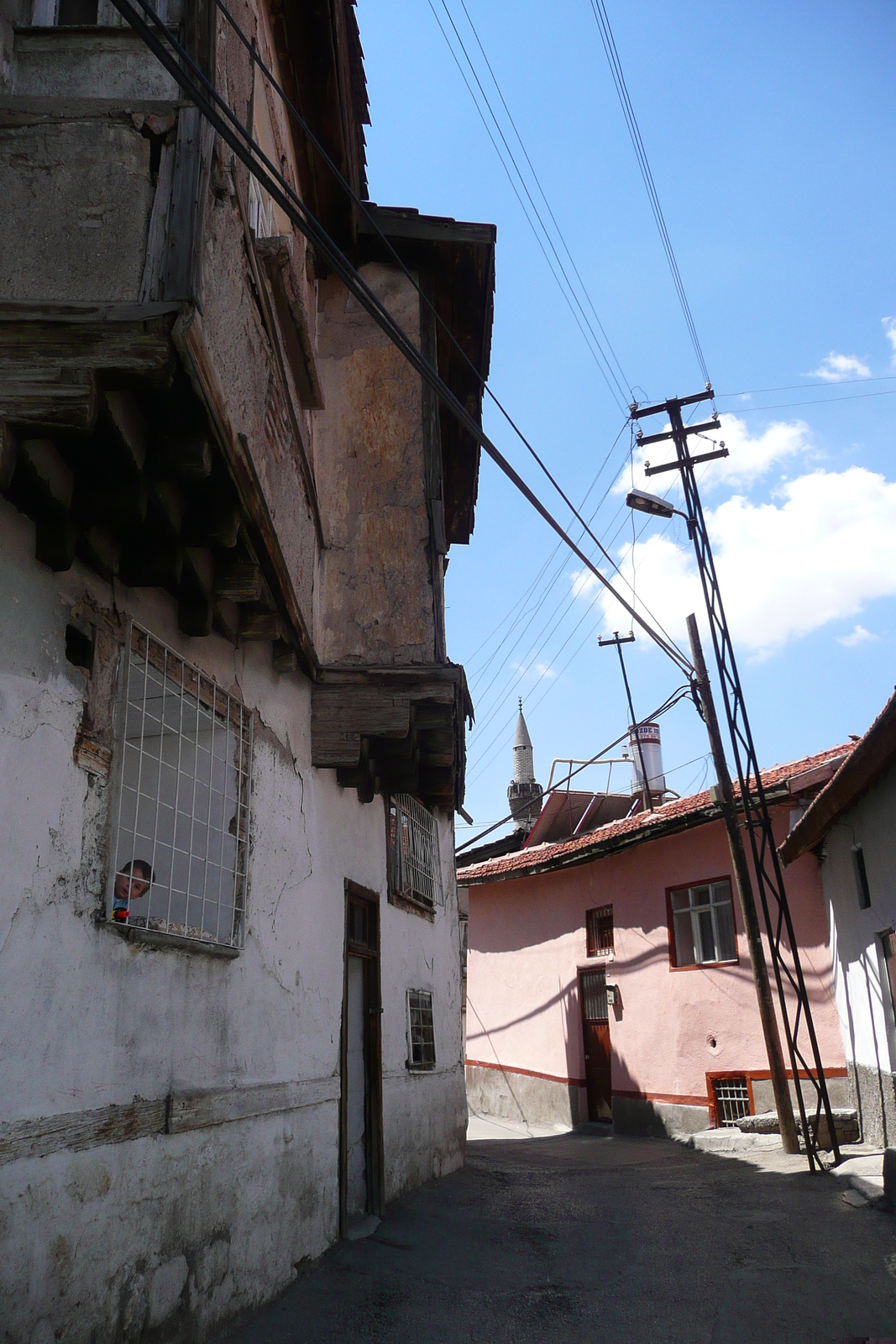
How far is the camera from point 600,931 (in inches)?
665

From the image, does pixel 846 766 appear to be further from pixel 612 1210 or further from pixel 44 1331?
pixel 44 1331

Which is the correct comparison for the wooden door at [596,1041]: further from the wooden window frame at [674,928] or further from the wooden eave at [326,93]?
the wooden eave at [326,93]

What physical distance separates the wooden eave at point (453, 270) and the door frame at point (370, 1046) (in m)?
4.46

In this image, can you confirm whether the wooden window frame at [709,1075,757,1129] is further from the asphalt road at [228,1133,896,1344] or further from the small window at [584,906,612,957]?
the asphalt road at [228,1133,896,1344]

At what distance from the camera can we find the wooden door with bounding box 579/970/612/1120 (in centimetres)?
1612

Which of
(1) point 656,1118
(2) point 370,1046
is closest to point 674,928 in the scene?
(1) point 656,1118

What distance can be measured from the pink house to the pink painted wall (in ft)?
0.08

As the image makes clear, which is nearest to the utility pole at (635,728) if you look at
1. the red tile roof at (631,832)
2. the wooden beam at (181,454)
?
the red tile roof at (631,832)

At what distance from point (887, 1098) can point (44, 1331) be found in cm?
869

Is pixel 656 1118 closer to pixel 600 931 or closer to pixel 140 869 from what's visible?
pixel 600 931

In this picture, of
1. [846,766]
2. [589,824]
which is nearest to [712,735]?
[846,766]

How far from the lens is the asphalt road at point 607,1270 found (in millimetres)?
5082

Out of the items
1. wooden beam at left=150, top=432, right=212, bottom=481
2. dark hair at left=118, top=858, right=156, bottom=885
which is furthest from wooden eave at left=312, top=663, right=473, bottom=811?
wooden beam at left=150, top=432, right=212, bottom=481

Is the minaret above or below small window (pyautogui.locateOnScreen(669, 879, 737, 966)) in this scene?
above
